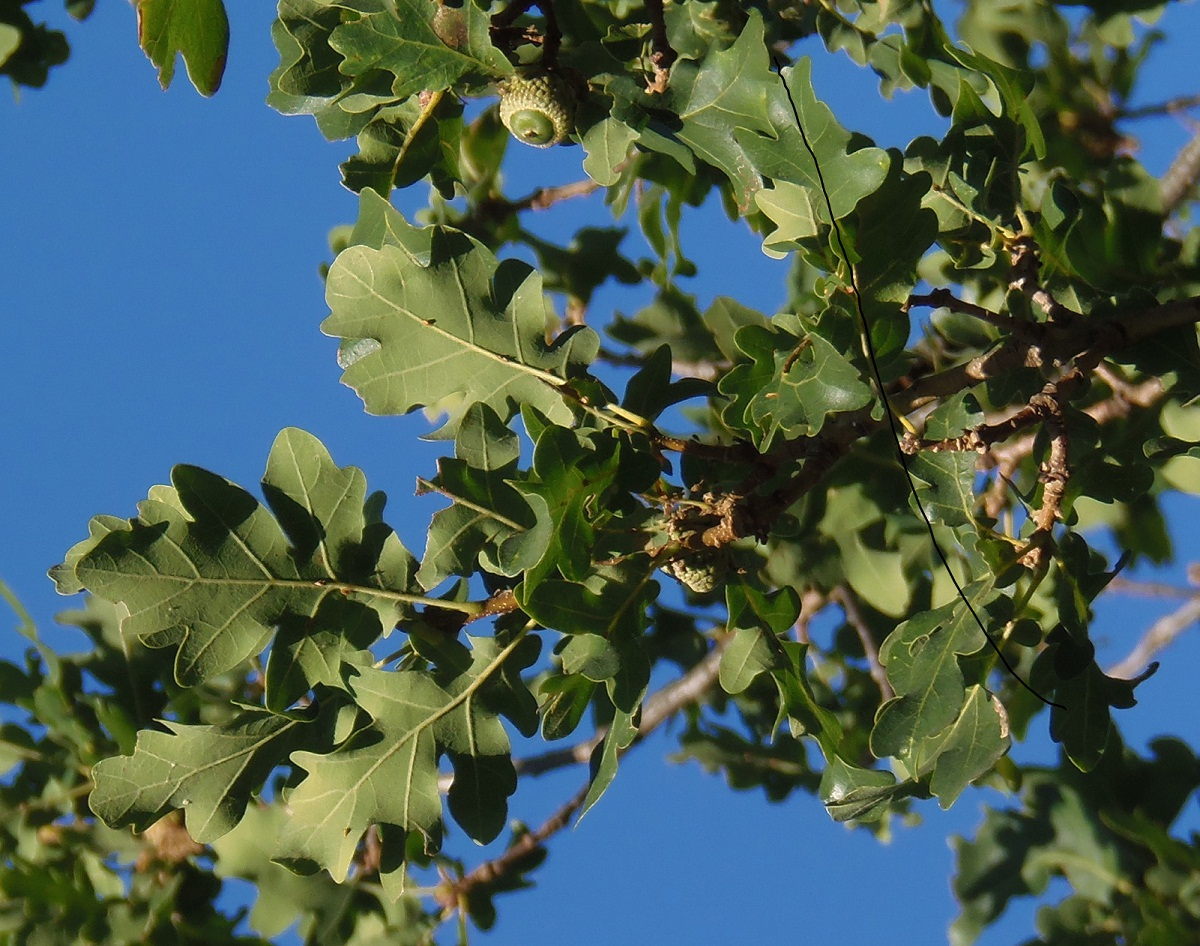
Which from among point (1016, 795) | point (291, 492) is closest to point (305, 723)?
point (291, 492)

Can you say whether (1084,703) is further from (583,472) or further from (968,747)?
(583,472)

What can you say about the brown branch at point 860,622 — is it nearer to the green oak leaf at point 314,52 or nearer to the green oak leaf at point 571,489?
the green oak leaf at point 571,489

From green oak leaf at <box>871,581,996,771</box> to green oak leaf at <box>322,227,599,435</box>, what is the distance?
48cm

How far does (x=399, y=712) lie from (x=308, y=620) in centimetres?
16

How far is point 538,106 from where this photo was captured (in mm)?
1534

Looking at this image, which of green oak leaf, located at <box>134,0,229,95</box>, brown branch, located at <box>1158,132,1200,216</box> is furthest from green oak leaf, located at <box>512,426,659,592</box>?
brown branch, located at <box>1158,132,1200,216</box>

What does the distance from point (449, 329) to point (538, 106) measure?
0.93 feet

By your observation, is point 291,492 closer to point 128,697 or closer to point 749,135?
point 749,135

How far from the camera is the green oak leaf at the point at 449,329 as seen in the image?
4.92 ft

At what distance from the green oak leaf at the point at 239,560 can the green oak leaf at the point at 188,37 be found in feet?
1.53

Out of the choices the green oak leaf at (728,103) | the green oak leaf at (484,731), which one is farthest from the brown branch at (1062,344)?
the green oak leaf at (484,731)

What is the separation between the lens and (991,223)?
1693 mm

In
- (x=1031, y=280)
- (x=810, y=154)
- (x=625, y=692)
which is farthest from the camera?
(x=1031, y=280)

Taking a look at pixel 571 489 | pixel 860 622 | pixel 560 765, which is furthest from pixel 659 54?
pixel 560 765
